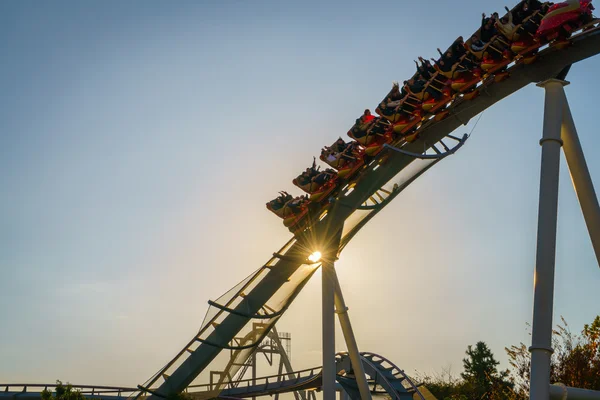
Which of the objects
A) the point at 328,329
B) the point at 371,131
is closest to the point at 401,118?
the point at 371,131

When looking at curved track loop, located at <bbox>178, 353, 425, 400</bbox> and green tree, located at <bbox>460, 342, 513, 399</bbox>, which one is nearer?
curved track loop, located at <bbox>178, 353, 425, 400</bbox>

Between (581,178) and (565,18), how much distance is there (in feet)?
8.48

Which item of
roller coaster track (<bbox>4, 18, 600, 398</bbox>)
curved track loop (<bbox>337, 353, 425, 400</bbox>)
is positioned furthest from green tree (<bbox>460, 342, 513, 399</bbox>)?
roller coaster track (<bbox>4, 18, 600, 398</bbox>)

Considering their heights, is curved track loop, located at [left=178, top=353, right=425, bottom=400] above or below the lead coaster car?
below

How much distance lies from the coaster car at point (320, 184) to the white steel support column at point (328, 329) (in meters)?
1.39

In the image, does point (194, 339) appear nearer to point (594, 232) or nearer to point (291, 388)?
point (594, 232)

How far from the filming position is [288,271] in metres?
16.0

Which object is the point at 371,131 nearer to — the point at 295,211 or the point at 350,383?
the point at 295,211

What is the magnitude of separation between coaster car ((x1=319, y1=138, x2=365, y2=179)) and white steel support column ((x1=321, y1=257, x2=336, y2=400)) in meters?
1.96

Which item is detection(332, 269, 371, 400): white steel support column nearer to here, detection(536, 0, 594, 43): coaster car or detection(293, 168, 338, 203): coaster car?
detection(293, 168, 338, 203): coaster car

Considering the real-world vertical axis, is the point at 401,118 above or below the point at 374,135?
above

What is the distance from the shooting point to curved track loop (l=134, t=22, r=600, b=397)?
14117 mm

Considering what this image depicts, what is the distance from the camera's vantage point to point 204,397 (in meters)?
16.1

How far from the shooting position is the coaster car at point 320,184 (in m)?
15.5
